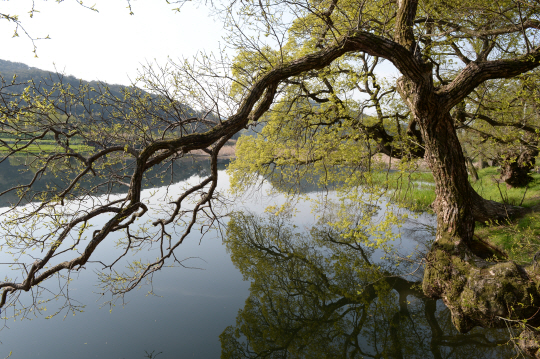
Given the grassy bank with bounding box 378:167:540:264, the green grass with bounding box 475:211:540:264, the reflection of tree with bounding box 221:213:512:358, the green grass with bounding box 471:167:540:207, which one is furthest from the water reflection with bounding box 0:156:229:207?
the green grass with bounding box 471:167:540:207

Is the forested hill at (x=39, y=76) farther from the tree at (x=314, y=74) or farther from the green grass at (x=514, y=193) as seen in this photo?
the green grass at (x=514, y=193)

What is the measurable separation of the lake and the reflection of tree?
2 centimetres

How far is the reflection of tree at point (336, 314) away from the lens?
5.02 meters

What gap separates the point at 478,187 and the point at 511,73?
8097mm

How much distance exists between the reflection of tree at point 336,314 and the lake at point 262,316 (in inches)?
0.7

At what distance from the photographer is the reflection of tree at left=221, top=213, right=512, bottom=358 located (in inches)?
198

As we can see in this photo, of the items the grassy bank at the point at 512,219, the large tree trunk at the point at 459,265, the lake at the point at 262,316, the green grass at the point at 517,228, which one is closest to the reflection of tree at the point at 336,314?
the lake at the point at 262,316

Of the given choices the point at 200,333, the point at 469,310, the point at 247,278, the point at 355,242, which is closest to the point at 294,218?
the point at 355,242

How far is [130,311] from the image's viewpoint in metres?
6.27

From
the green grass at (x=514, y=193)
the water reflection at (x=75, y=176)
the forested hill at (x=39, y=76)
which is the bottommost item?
the green grass at (x=514, y=193)

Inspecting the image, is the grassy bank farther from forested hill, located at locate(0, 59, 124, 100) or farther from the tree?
forested hill, located at locate(0, 59, 124, 100)

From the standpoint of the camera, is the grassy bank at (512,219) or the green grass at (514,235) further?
the green grass at (514,235)

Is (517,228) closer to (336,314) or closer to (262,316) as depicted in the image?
(336,314)

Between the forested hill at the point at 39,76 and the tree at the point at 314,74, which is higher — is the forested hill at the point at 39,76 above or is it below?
above
